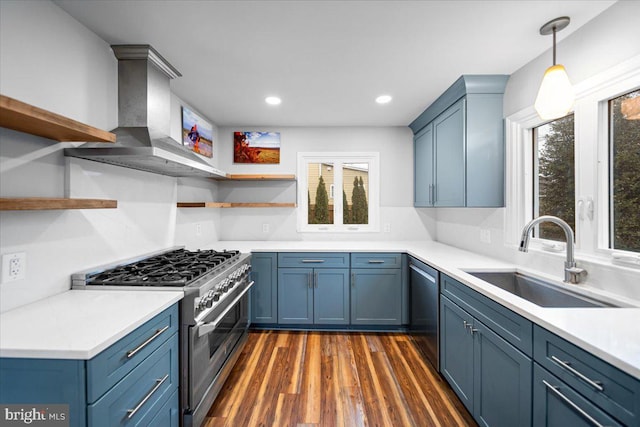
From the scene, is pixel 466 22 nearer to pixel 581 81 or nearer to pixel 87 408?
pixel 581 81

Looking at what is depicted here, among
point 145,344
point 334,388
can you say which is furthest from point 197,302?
point 334,388

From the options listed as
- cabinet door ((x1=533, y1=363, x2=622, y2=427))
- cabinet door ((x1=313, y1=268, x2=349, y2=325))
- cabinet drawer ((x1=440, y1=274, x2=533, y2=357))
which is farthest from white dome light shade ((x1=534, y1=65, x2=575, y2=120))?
cabinet door ((x1=313, y1=268, x2=349, y2=325))

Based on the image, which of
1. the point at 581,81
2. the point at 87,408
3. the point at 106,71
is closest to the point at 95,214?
the point at 106,71

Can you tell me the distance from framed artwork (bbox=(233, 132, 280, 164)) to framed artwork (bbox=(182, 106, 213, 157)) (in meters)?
0.34

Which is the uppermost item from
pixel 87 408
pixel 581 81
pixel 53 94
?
pixel 581 81

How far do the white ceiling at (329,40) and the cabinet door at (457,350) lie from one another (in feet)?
5.68

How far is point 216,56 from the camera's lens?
6.24 feet

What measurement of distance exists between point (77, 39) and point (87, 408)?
182cm

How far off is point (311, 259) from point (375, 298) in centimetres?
79

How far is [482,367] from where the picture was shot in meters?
1.56

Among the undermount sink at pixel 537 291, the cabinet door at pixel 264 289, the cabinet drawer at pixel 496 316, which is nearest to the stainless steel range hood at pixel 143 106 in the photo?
the cabinet door at pixel 264 289

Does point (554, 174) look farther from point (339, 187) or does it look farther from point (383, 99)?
point (339, 187)

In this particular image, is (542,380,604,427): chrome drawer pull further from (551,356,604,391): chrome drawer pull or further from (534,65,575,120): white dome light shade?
(534,65,575,120): white dome light shade

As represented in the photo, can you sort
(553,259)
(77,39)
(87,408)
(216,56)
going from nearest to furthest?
(87,408) < (77,39) < (553,259) < (216,56)
